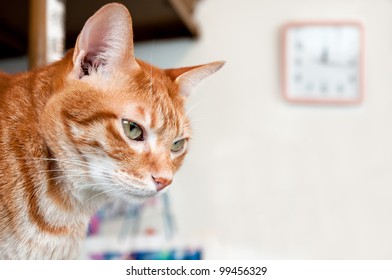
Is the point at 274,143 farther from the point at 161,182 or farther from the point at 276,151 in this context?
the point at 161,182

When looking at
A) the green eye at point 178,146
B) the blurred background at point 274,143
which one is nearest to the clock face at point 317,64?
the blurred background at point 274,143

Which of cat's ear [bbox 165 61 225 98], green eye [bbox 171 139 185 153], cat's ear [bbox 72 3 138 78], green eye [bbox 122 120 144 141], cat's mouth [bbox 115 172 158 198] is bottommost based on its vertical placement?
cat's mouth [bbox 115 172 158 198]

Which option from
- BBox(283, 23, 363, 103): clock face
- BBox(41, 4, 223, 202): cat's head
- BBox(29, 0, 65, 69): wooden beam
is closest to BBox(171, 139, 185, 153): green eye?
BBox(41, 4, 223, 202): cat's head

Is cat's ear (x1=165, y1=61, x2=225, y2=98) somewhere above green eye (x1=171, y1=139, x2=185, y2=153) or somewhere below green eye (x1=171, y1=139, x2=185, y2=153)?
above

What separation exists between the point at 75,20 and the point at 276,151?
37 cm

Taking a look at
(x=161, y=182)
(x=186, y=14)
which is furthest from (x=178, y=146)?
(x=186, y=14)

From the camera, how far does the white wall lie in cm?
59

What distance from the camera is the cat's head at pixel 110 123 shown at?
1.18 feet

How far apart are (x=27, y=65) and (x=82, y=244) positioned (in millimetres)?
177

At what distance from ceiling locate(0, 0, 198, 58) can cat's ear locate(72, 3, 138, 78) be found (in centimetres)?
4

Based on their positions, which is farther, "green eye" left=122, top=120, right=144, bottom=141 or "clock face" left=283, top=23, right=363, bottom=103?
"clock face" left=283, top=23, right=363, bottom=103

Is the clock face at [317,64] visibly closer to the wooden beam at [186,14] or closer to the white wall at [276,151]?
the white wall at [276,151]

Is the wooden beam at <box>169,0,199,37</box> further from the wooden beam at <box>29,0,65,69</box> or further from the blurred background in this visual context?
the wooden beam at <box>29,0,65,69</box>

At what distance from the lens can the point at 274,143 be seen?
2.22ft
